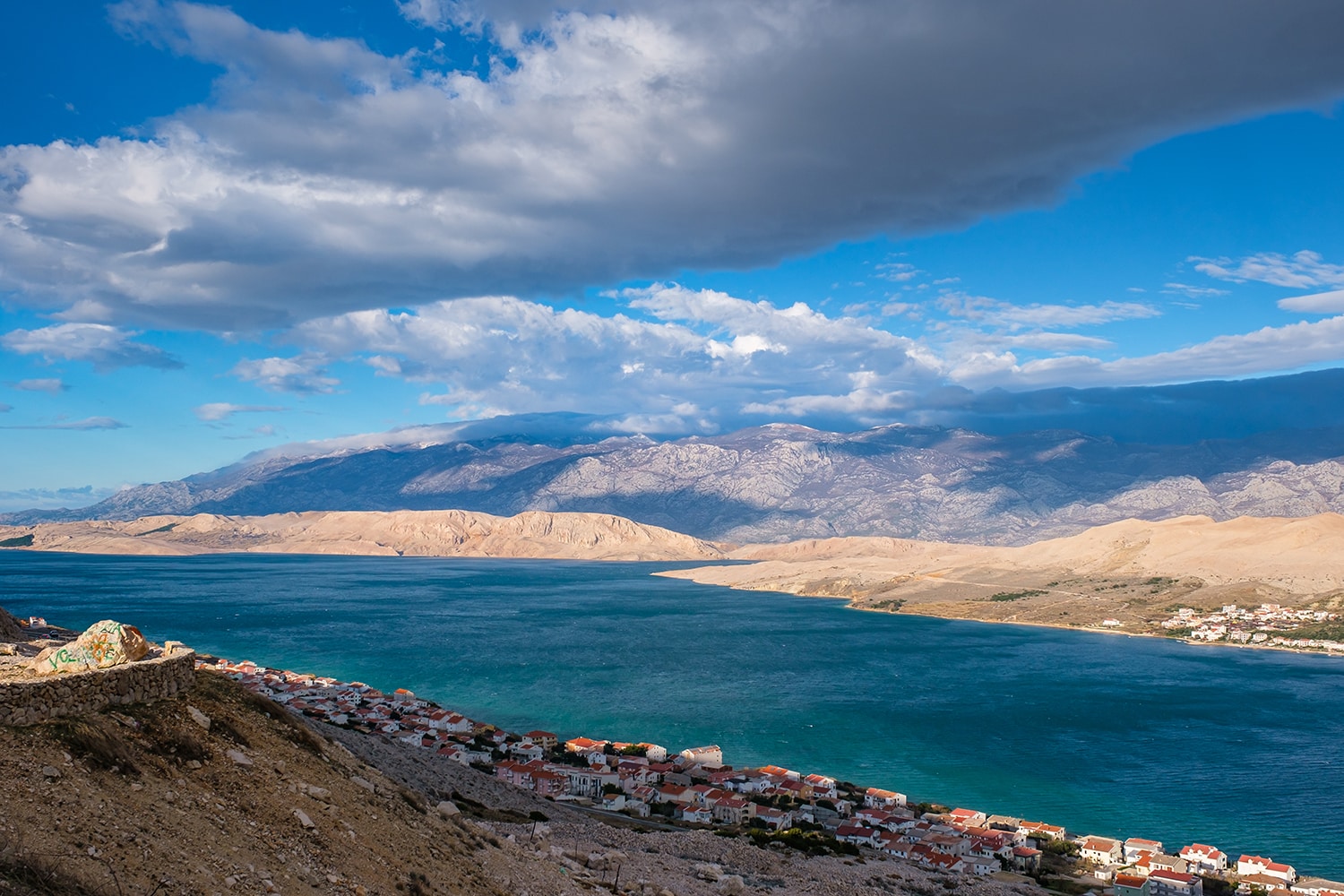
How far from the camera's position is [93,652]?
1522cm

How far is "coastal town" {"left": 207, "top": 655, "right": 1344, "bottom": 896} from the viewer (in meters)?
34.6

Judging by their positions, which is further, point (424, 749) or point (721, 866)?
point (424, 749)

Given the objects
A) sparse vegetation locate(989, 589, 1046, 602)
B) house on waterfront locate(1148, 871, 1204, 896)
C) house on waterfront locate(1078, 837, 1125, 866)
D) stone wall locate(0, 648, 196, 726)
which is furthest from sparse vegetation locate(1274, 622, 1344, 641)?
stone wall locate(0, 648, 196, 726)

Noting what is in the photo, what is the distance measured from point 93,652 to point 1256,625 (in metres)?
133

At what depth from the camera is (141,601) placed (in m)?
130

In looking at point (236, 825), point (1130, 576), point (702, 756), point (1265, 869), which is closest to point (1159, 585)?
point (1130, 576)

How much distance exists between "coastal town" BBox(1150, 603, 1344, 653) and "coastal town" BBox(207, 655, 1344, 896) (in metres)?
82.5

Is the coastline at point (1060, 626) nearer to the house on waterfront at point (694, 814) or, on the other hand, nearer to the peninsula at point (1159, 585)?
the peninsula at point (1159, 585)

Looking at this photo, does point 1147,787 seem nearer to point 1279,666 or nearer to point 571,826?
point 571,826

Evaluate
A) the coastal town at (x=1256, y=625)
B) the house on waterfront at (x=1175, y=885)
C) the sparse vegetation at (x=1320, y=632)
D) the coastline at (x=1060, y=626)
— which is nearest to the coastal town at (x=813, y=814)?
the house on waterfront at (x=1175, y=885)

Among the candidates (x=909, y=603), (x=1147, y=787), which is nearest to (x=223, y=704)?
(x=1147, y=787)

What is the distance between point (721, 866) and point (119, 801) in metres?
21.1

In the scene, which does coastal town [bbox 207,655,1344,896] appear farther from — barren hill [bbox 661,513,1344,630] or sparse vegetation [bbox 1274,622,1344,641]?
barren hill [bbox 661,513,1344,630]

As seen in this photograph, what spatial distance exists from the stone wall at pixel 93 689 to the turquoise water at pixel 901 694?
40250 mm
